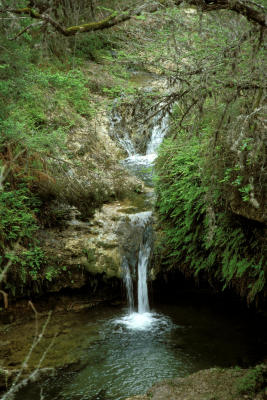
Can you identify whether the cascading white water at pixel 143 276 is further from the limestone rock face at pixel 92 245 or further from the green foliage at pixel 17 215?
the green foliage at pixel 17 215

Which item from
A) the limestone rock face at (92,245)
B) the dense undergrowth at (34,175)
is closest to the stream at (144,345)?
the limestone rock face at (92,245)

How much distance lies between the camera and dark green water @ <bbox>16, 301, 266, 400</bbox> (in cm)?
466

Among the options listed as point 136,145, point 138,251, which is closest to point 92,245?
point 138,251

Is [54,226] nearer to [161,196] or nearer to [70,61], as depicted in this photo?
[161,196]

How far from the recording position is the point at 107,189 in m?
8.67

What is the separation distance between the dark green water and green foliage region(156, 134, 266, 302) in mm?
845

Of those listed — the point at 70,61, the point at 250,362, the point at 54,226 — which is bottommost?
the point at 250,362

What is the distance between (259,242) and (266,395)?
81.6 inches

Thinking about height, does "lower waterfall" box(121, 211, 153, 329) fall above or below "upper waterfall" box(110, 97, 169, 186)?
below

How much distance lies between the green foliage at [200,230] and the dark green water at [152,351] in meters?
0.84

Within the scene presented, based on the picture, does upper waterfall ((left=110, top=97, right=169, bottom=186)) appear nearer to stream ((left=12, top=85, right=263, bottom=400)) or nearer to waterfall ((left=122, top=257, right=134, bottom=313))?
stream ((left=12, top=85, right=263, bottom=400))

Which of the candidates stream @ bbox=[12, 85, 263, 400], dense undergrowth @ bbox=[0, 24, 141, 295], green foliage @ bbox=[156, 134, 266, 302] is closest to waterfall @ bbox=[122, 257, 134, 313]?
stream @ bbox=[12, 85, 263, 400]

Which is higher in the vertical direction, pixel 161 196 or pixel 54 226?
pixel 161 196

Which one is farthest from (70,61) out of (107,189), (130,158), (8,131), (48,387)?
(48,387)
